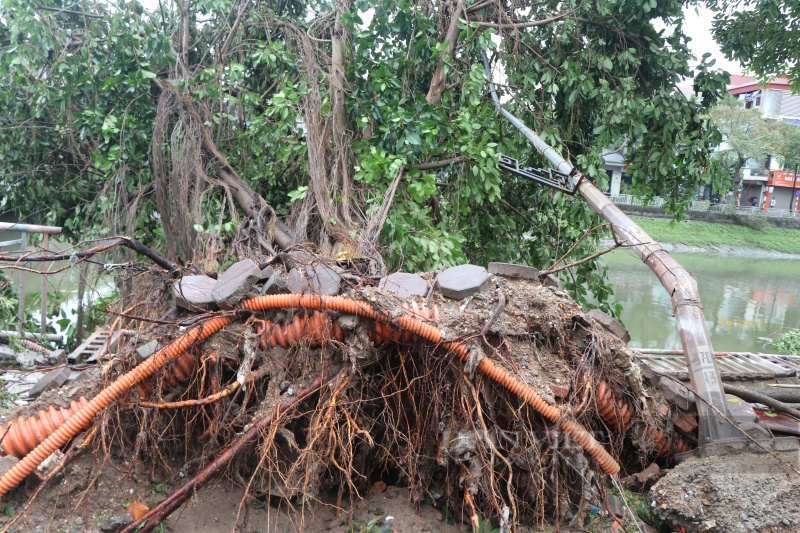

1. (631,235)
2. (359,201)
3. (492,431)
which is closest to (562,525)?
(492,431)

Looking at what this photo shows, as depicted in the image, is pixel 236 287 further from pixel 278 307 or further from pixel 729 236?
pixel 729 236

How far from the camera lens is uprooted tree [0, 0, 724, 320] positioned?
4895 mm

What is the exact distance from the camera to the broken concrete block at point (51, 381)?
3.46 m

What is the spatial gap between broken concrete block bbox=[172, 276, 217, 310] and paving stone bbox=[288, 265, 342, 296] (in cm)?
40

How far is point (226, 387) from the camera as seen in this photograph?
275 cm

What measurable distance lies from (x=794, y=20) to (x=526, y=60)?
12.0 feet

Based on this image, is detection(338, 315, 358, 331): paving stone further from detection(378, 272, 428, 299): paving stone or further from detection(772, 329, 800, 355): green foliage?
detection(772, 329, 800, 355): green foliage

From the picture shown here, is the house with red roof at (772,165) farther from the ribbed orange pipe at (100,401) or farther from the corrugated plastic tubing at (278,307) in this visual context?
the ribbed orange pipe at (100,401)

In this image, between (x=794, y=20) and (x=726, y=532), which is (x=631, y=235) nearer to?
(x=726, y=532)

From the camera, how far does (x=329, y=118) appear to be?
511cm

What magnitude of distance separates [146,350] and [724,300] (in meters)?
15.8

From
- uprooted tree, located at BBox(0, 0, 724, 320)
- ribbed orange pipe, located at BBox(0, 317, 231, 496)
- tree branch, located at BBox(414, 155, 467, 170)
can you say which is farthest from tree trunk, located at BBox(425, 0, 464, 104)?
ribbed orange pipe, located at BBox(0, 317, 231, 496)

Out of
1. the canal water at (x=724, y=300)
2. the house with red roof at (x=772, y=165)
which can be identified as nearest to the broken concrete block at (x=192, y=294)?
the canal water at (x=724, y=300)

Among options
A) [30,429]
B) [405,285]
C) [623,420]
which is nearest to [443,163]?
[405,285]
